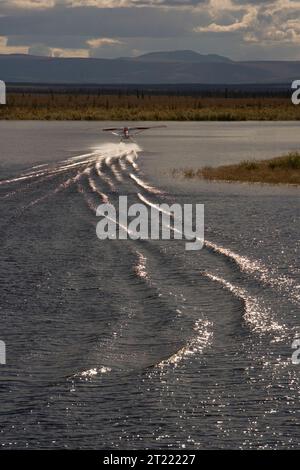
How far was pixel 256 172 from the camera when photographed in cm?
3956

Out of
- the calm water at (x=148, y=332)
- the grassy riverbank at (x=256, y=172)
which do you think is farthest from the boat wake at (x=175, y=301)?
the grassy riverbank at (x=256, y=172)

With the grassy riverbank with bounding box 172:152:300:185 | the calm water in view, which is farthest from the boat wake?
the grassy riverbank with bounding box 172:152:300:185

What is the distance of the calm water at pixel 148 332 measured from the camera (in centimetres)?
1036

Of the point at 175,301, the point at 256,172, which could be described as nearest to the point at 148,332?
the point at 175,301

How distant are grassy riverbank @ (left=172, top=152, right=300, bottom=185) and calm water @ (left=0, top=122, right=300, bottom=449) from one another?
8475 mm

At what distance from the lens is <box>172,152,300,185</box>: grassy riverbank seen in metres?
37.7

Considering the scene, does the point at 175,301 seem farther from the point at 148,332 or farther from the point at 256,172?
the point at 256,172

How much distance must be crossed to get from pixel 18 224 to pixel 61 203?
4.61 meters

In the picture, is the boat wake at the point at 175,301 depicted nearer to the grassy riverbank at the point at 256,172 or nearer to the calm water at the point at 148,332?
the calm water at the point at 148,332

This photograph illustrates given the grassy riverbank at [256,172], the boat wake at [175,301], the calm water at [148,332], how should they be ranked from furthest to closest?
the grassy riverbank at [256,172], the boat wake at [175,301], the calm water at [148,332]

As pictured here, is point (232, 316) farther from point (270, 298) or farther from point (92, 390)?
point (92, 390)

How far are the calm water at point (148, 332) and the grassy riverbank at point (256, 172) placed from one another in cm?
848

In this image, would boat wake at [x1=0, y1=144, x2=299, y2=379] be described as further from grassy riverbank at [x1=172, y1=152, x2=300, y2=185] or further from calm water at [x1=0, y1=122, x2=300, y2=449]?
grassy riverbank at [x1=172, y1=152, x2=300, y2=185]

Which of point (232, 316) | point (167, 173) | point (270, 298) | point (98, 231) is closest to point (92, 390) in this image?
point (232, 316)
